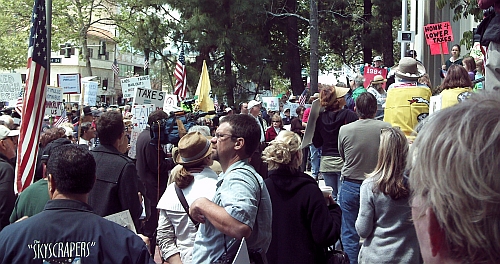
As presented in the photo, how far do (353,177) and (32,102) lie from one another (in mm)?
3323

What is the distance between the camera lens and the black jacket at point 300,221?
15.5 feet

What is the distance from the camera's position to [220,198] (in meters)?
3.72

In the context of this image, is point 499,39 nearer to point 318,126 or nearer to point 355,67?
point 318,126

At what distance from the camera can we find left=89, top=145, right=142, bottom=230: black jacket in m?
5.62

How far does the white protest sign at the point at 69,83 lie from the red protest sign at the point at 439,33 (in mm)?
11258

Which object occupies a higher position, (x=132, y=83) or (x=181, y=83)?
(x=181, y=83)

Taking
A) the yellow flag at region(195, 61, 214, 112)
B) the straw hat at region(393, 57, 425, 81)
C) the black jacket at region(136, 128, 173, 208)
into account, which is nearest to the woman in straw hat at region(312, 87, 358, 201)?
the straw hat at region(393, 57, 425, 81)

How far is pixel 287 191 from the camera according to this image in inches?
189

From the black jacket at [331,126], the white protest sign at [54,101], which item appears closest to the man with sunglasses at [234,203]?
the black jacket at [331,126]

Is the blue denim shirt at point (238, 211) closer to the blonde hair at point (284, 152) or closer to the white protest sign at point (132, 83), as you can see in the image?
the blonde hair at point (284, 152)

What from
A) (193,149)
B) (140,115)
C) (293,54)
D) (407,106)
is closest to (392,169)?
(193,149)

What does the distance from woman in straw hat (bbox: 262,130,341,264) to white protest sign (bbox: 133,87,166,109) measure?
9.57m

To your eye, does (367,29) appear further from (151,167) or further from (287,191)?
(287,191)

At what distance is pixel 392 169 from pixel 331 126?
3.81m
